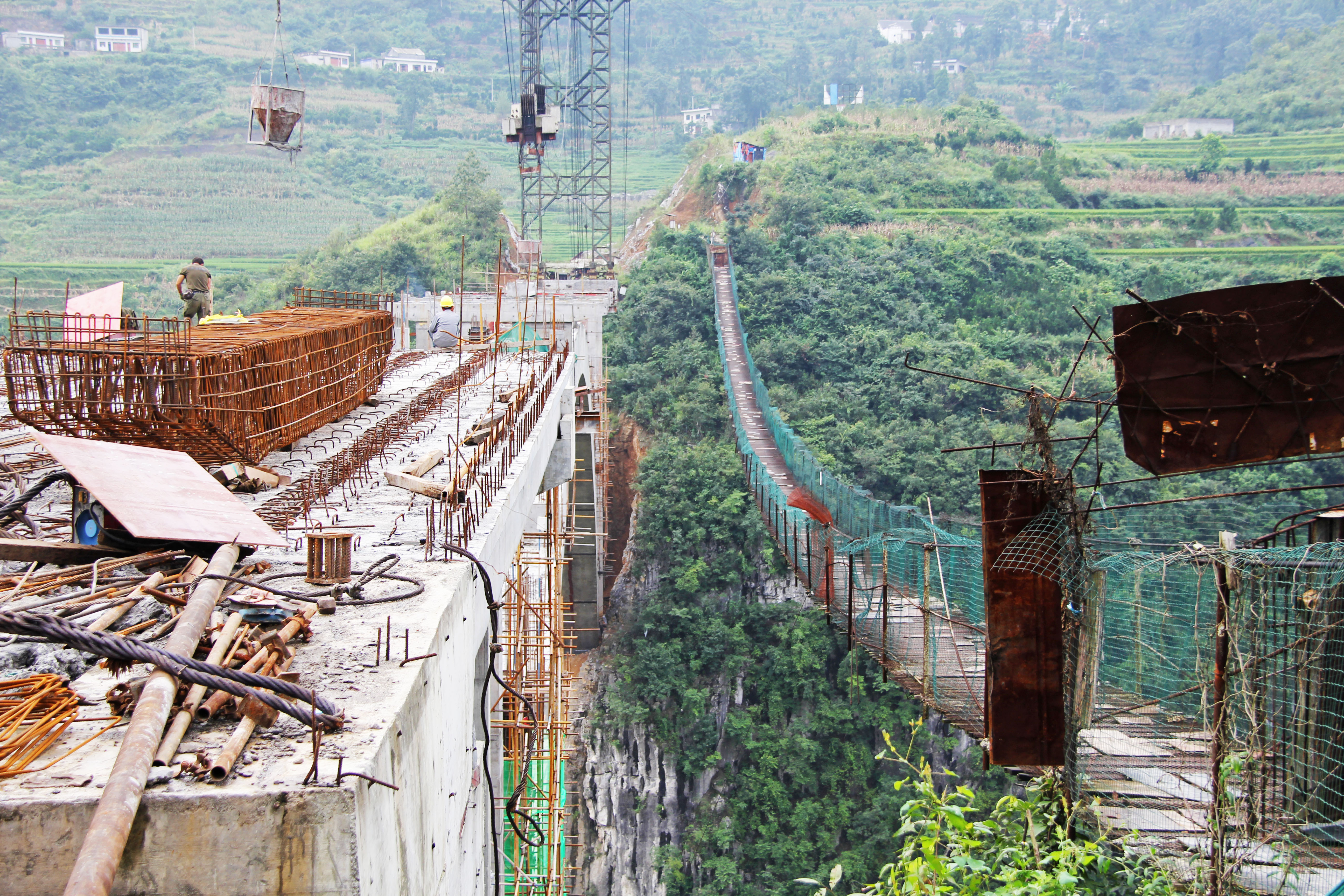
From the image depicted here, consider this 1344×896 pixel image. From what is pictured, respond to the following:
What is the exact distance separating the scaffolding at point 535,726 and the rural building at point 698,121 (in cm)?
6530

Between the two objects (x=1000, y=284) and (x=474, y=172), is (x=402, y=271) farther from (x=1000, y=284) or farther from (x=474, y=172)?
(x=1000, y=284)

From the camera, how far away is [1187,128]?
5909cm

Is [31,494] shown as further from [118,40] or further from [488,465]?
[118,40]

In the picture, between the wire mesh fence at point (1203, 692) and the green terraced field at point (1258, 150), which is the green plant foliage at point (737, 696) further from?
the green terraced field at point (1258, 150)

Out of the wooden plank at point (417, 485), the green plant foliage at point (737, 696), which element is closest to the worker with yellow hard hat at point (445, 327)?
the green plant foliage at point (737, 696)

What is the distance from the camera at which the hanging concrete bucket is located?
A: 1599cm

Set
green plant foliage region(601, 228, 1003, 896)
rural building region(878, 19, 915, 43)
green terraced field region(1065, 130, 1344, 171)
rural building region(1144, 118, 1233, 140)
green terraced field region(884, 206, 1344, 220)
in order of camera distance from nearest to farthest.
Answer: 1. green plant foliage region(601, 228, 1003, 896)
2. green terraced field region(884, 206, 1344, 220)
3. green terraced field region(1065, 130, 1344, 171)
4. rural building region(1144, 118, 1233, 140)
5. rural building region(878, 19, 915, 43)

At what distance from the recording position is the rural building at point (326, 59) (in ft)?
254

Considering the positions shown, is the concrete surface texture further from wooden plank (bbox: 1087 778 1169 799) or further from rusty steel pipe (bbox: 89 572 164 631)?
wooden plank (bbox: 1087 778 1169 799)

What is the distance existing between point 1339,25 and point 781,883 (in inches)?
2455

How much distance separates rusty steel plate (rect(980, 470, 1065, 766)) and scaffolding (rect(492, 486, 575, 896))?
3946 mm

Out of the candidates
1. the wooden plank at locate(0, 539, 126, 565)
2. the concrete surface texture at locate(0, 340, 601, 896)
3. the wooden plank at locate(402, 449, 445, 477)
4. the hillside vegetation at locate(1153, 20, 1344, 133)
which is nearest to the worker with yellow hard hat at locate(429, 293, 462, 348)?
the wooden plank at locate(402, 449, 445, 477)

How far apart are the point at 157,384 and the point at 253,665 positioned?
5006mm

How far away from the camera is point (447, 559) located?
25.4 feet
